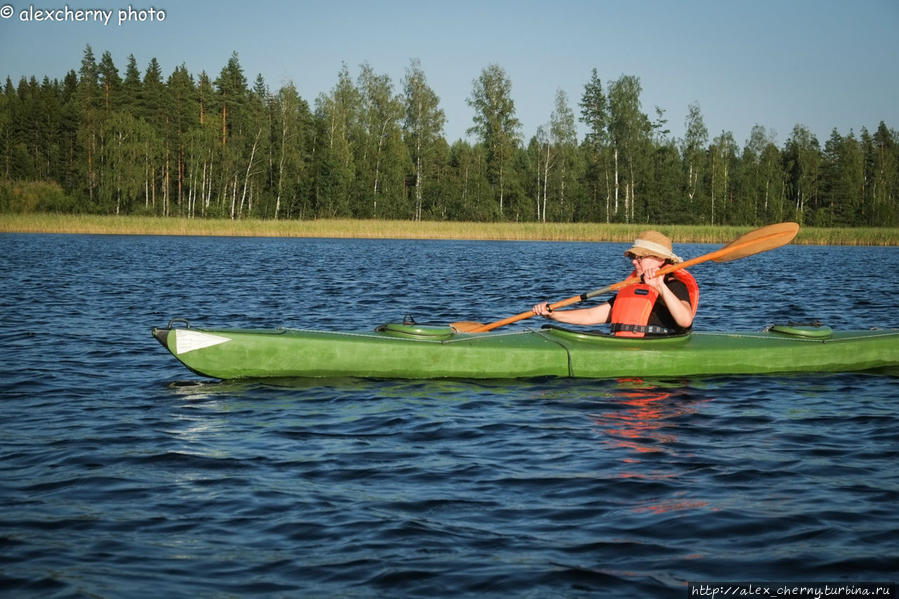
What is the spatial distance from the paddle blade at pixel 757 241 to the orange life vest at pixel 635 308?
99cm

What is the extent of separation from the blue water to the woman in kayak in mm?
494

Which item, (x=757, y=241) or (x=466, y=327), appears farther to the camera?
(x=757, y=241)

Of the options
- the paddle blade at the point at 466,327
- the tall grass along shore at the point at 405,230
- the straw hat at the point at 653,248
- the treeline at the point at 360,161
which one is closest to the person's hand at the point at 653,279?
the straw hat at the point at 653,248

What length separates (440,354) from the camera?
21.8 ft

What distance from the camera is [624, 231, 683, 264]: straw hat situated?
654cm

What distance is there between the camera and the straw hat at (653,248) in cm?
654

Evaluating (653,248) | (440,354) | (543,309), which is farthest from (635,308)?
(440,354)

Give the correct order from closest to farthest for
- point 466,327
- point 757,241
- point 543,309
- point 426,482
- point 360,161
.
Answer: point 426,482, point 543,309, point 466,327, point 757,241, point 360,161

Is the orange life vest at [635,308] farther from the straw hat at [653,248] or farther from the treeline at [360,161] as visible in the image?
the treeline at [360,161]

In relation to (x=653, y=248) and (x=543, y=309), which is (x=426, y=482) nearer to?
(x=543, y=309)

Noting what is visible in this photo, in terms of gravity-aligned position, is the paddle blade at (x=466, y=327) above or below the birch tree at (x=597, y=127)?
below

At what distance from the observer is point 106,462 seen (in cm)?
483

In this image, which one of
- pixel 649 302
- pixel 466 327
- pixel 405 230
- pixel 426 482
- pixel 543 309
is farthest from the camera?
pixel 405 230

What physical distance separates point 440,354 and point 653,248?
1678 millimetres
